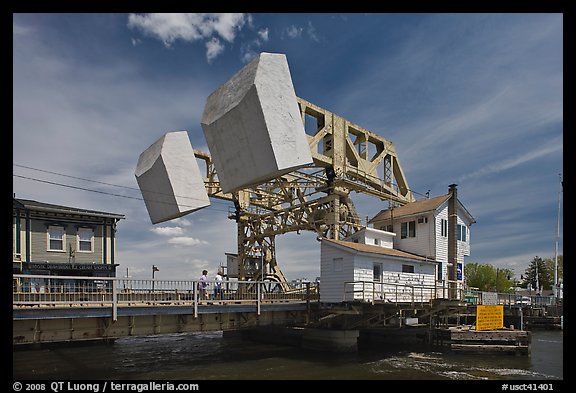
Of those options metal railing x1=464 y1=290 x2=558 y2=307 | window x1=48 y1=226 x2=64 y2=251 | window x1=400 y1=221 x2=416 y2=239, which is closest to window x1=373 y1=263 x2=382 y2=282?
window x1=400 y1=221 x2=416 y2=239

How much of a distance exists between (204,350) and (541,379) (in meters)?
18.3

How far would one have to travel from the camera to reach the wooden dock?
25.6 metres

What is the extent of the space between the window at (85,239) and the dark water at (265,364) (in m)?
6.51

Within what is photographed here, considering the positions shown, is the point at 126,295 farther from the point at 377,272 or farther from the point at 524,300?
the point at 524,300

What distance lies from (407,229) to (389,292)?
6.86 meters

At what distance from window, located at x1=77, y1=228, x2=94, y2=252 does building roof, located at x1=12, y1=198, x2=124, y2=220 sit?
124 centimetres

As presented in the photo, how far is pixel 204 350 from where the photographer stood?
1118 inches

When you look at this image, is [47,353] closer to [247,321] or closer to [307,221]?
[247,321]

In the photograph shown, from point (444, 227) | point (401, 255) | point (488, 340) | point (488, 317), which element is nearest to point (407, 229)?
point (444, 227)

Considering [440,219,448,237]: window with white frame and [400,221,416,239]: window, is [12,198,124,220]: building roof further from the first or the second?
[440,219,448,237]: window with white frame

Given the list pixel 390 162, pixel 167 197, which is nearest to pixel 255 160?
pixel 167 197

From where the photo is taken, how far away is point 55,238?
30.4m
